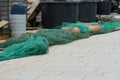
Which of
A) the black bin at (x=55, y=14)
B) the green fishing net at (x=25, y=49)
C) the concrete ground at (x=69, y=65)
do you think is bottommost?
the concrete ground at (x=69, y=65)

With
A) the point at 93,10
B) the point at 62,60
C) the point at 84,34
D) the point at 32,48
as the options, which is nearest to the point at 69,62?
the point at 62,60

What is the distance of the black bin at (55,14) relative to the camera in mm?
15836

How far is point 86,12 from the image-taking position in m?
19.2

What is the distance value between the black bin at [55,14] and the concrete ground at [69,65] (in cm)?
491

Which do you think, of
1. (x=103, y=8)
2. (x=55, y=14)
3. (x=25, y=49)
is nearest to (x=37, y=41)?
(x=25, y=49)

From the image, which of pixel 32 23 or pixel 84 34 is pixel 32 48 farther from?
pixel 32 23

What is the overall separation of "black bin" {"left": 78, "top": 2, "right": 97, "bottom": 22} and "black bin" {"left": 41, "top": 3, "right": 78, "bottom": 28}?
9.77ft

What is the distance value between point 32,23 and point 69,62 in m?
8.36

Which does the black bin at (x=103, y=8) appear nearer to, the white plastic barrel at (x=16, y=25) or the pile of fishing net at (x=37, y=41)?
the pile of fishing net at (x=37, y=41)

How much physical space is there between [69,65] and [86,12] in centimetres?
1145

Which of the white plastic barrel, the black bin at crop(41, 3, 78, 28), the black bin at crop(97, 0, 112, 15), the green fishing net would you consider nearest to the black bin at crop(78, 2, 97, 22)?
the black bin at crop(41, 3, 78, 28)

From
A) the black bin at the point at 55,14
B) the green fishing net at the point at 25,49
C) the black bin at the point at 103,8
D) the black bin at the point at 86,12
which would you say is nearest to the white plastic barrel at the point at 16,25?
the black bin at the point at 55,14

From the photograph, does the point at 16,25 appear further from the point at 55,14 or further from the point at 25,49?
the point at 25,49

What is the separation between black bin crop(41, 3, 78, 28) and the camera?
52.0 feet
